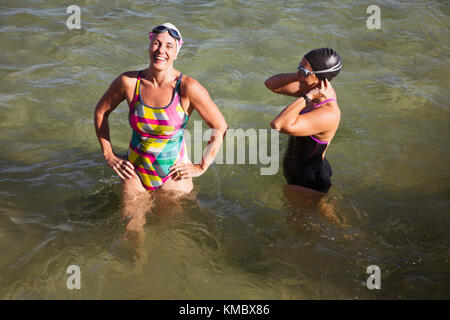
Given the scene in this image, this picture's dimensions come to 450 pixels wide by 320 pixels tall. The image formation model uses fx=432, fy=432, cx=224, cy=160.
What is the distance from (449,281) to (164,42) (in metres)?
3.89

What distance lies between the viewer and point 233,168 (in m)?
6.62

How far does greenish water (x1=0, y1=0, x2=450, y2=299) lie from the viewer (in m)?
4.51

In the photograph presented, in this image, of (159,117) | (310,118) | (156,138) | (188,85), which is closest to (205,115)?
(188,85)

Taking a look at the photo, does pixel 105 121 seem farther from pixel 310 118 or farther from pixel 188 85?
pixel 310 118

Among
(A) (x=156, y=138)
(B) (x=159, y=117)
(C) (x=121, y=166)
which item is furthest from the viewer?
(C) (x=121, y=166)

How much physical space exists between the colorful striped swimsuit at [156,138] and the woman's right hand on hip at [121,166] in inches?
5.1

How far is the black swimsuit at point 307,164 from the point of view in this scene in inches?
195

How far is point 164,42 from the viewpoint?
4418 millimetres

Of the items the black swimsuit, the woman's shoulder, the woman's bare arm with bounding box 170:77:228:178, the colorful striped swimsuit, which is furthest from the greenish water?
the woman's shoulder

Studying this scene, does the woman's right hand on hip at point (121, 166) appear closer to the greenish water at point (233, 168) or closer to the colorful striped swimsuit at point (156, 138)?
the colorful striped swimsuit at point (156, 138)

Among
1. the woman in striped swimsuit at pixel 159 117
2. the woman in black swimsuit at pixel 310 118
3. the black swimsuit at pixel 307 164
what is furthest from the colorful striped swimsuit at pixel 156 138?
the black swimsuit at pixel 307 164

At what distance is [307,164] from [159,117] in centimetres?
181
